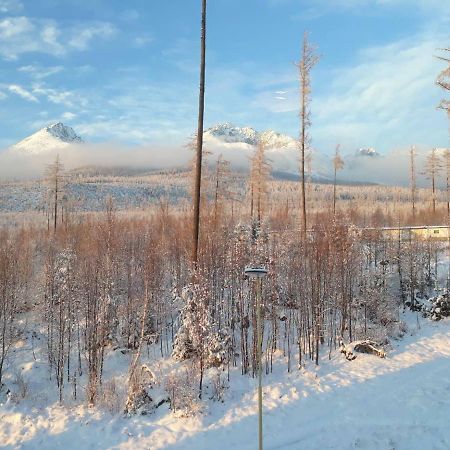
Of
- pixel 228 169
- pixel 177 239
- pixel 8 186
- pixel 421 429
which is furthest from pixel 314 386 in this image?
pixel 8 186

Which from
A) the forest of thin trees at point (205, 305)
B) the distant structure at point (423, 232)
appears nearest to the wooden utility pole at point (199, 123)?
the forest of thin trees at point (205, 305)

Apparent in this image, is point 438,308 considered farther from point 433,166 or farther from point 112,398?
point 433,166

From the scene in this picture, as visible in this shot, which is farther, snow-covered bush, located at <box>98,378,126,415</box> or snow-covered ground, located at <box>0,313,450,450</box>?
snow-covered bush, located at <box>98,378,126,415</box>

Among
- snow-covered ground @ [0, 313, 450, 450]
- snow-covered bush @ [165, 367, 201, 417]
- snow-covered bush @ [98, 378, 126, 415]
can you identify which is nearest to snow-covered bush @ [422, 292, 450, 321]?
snow-covered ground @ [0, 313, 450, 450]

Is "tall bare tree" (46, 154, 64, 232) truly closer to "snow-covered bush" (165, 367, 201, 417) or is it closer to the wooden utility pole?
the wooden utility pole

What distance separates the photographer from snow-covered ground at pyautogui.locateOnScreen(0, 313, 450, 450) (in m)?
10.9

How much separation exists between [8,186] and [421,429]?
206118 millimetres

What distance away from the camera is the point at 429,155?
1891 inches

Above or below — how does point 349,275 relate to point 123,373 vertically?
above

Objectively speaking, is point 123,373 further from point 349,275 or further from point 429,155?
point 429,155

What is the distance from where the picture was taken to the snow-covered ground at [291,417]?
10922 millimetres

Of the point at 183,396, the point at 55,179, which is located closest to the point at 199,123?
the point at 183,396

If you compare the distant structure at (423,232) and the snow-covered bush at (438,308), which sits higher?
the distant structure at (423,232)

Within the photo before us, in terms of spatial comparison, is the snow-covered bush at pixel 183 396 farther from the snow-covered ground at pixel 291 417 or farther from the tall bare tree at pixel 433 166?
the tall bare tree at pixel 433 166
